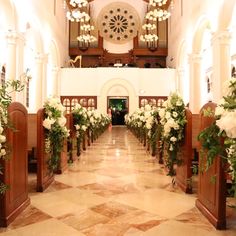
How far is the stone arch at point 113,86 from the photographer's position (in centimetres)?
2381

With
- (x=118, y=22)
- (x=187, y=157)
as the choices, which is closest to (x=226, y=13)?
(x=187, y=157)

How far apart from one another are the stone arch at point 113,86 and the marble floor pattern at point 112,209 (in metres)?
18.1

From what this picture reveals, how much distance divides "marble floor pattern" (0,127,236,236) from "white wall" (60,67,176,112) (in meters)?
18.1

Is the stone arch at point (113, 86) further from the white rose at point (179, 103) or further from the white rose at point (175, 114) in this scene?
the white rose at point (175, 114)

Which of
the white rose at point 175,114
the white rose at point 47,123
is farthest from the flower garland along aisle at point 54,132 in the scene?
the white rose at point 175,114

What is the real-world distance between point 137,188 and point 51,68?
61.5 ft

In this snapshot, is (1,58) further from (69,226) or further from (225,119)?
(225,119)

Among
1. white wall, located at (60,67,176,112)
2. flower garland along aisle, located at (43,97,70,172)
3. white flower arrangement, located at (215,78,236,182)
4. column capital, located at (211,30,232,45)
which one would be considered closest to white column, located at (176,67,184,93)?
white wall, located at (60,67,176,112)

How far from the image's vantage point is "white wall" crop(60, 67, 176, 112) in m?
23.4

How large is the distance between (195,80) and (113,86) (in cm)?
856

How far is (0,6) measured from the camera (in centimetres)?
1167

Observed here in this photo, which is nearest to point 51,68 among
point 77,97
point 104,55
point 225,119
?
point 77,97

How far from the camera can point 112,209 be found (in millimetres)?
3725

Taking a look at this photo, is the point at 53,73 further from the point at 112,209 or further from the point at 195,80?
the point at 112,209
